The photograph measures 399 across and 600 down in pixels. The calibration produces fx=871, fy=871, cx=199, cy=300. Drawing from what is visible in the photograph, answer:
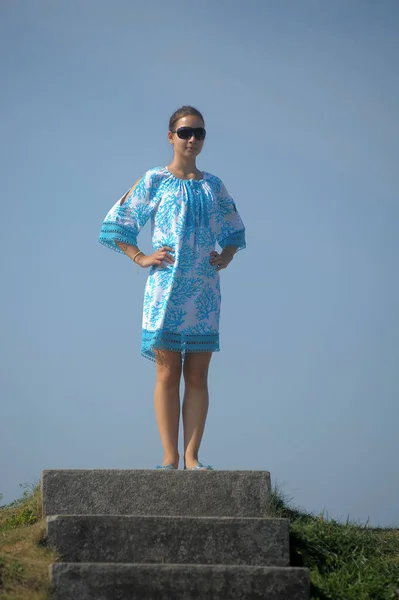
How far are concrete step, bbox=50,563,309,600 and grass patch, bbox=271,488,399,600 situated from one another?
387 mm

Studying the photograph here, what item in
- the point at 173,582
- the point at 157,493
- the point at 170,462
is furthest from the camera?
the point at 170,462

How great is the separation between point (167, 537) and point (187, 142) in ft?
9.47

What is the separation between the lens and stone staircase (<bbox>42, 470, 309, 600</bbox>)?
4.65m

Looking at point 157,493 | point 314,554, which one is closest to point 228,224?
point 157,493

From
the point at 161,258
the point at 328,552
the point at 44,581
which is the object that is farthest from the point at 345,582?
the point at 161,258

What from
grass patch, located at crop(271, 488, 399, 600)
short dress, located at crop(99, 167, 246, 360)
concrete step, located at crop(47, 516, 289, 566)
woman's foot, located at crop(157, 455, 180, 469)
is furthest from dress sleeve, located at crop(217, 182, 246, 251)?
concrete step, located at crop(47, 516, 289, 566)

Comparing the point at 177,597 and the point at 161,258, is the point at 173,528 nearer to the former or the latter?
the point at 177,597

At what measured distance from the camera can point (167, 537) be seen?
504 cm

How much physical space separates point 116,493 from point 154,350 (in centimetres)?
112

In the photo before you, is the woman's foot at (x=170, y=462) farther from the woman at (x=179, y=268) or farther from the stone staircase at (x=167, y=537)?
the stone staircase at (x=167, y=537)

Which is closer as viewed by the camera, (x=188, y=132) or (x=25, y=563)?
(x=25, y=563)

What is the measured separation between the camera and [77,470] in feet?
18.0

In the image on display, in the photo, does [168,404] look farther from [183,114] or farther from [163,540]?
[183,114]

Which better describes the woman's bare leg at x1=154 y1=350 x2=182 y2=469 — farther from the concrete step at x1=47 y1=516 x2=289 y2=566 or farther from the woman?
the concrete step at x1=47 y1=516 x2=289 y2=566
